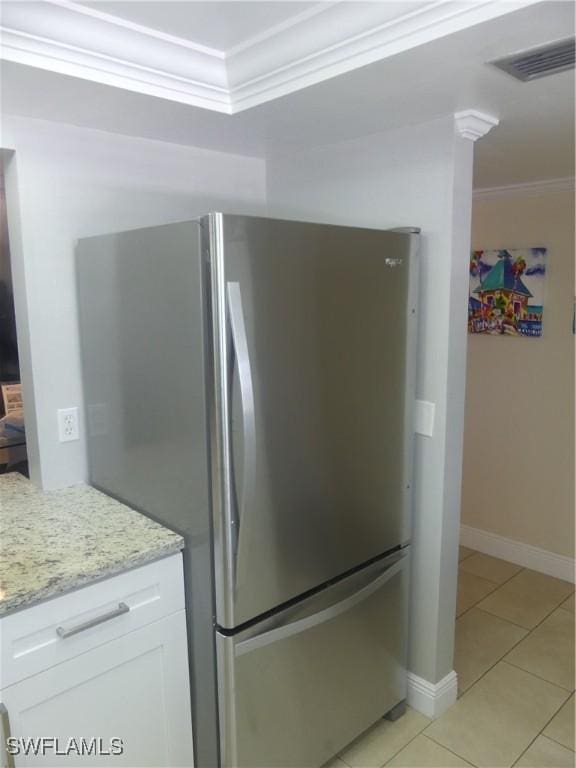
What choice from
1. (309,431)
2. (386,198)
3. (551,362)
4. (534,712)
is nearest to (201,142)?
(386,198)

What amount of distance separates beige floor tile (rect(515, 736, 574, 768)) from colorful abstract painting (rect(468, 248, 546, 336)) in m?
1.94

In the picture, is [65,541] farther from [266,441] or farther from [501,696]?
[501,696]

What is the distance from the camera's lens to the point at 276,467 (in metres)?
1.59

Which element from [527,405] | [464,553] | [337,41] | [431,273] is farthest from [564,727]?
[337,41]

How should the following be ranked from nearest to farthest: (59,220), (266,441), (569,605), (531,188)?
1. (266,441)
2. (59,220)
3. (569,605)
4. (531,188)

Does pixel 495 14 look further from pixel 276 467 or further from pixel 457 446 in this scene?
pixel 457 446

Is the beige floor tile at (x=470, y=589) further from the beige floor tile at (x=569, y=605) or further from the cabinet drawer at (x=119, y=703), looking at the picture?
the cabinet drawer at (x=119, y=703)

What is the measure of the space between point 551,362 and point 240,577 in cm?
228

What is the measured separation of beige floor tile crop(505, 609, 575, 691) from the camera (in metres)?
2.44

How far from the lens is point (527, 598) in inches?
119

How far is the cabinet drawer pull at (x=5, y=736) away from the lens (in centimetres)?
134

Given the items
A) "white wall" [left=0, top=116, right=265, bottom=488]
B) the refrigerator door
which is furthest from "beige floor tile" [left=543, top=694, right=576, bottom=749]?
"white wall" [left=0, top=116, right=265, bottom=488]

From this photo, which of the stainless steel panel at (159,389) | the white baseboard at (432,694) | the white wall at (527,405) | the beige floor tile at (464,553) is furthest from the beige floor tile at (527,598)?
the stainless steel panel at (159,389)

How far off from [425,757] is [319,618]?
73 cm
